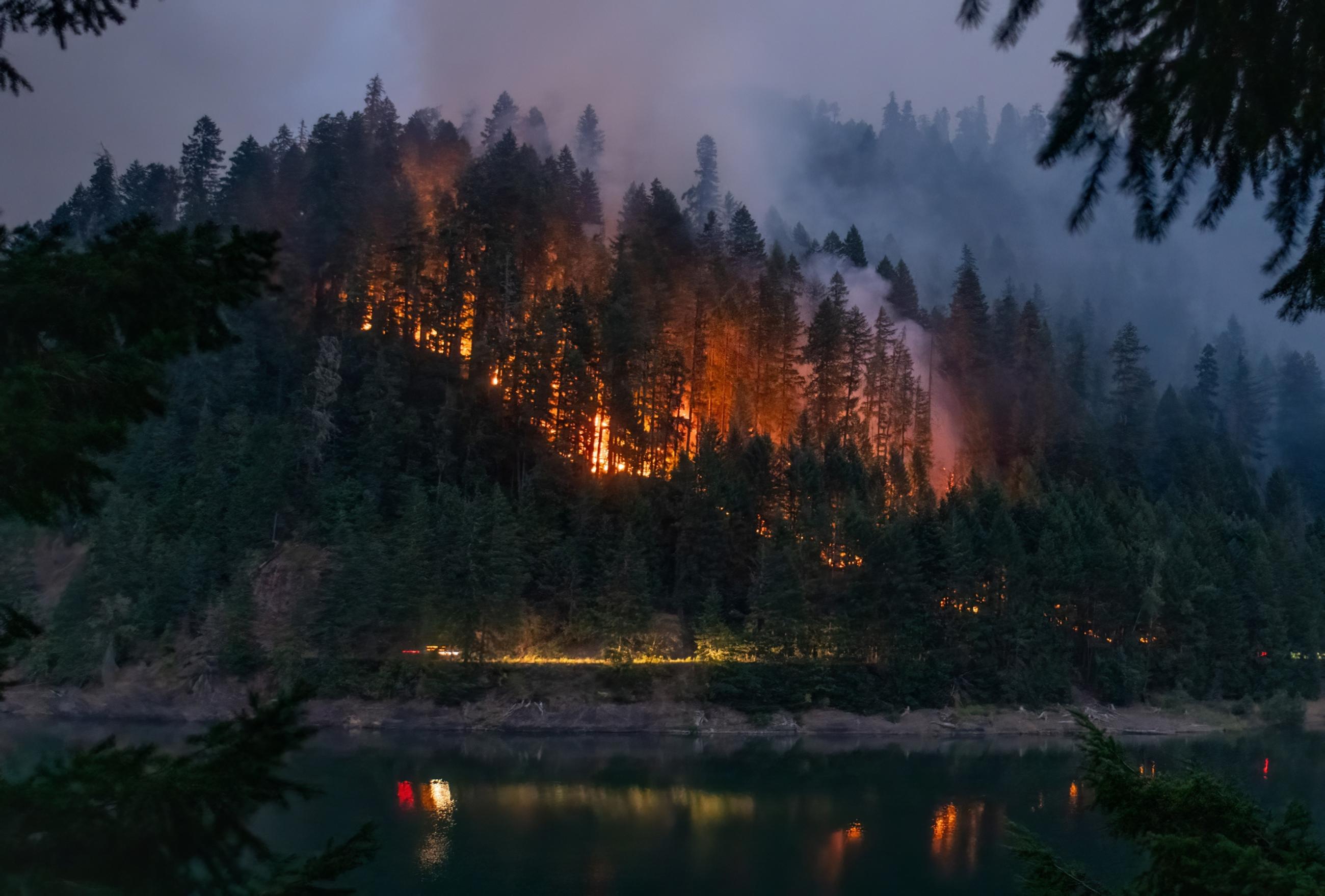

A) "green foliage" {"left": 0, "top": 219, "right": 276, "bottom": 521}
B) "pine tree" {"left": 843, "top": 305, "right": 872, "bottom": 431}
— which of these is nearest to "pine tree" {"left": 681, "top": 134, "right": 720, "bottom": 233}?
"pine tree" {"left": 843, "top": 305, "right": 872, "bottom": 431}

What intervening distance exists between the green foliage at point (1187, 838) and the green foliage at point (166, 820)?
11.2ft

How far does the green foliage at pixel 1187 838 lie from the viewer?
384 centimetres

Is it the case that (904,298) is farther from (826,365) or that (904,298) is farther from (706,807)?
(706,807)

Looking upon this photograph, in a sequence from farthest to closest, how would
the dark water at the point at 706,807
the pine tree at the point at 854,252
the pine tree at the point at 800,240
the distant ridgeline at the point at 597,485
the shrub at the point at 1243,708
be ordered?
1. the pine tree at the point at 800,240
2. the pine tree at the point at 854,252
3. the shrub at the point at 1243,708
4. the distant ridgeline at the point at 597,485
5. the dark water at the point at 706,807

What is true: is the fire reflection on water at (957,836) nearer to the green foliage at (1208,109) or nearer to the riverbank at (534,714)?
the riverbank at (534,714)

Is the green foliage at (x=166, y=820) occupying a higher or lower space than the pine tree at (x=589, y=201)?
lower

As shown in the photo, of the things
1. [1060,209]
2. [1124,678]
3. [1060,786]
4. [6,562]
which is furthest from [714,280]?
[1060,209]

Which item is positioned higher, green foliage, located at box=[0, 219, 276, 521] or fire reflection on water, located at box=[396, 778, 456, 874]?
green foliage, located at box=[0, 219, 276, 521]

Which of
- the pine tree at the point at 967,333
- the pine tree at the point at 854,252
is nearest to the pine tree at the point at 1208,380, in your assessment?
the pine tree at the point at 967,333

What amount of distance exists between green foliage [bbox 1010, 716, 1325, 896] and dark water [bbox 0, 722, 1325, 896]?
14.8 meters

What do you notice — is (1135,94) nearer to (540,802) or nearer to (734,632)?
(540,802)

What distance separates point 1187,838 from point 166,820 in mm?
4157

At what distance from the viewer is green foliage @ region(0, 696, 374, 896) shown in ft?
12.6

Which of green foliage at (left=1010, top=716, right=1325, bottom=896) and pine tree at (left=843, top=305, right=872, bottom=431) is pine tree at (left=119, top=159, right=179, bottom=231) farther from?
green foliage at (left=1010, top=716, right=1325, bottom=896)
